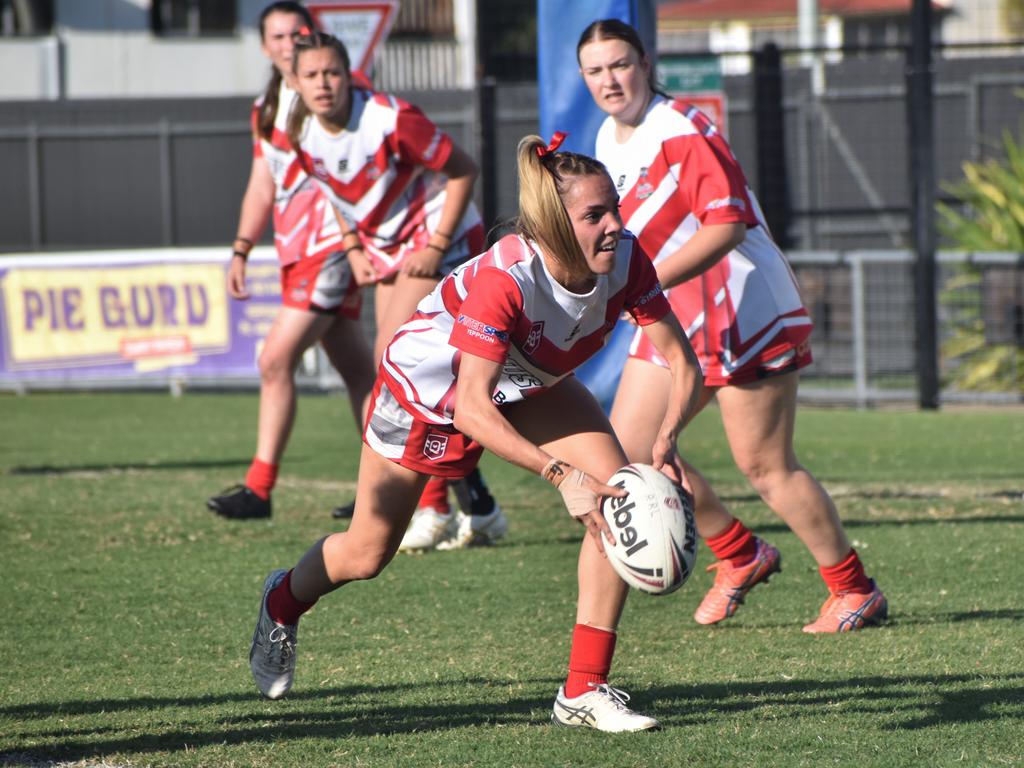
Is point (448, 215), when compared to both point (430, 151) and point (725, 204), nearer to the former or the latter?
point (430, 151)

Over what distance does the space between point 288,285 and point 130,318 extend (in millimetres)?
7883

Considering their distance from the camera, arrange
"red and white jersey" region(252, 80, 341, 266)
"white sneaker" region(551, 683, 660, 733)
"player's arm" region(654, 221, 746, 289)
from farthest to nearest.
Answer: "red and white jersey" region(252, 80, 341, 266)
"player's arm" region(654, 221, 746, 289)
"white sneaker" region(551, 683, 660, 733)

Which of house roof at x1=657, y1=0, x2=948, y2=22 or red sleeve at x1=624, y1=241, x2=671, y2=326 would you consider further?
house roof at x1=657, y1=0, x2=948, y2=22

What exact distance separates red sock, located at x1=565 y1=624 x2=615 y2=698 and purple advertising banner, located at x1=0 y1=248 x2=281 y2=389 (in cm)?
1086

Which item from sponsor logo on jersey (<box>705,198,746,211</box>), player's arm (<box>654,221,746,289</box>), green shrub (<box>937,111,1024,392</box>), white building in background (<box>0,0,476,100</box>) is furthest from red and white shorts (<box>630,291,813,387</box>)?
white building in background (<box>0,0,476,100</box>)

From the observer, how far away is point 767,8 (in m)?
59.7

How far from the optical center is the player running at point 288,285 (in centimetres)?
767

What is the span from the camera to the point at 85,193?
20609 mm

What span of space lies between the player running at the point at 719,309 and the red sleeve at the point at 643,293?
3.29 ft

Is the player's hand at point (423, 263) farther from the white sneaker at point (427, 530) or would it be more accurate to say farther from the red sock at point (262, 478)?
the red sock at point (262, 478)

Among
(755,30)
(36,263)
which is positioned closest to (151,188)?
(36,263)

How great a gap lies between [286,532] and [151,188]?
13.6 m

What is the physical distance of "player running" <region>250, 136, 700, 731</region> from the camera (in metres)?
3.99

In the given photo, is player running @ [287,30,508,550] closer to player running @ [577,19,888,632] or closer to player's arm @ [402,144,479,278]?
player's arm @ [402,144,479,278]
